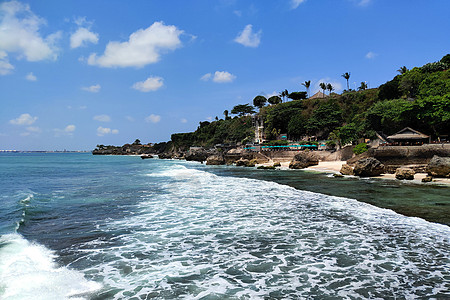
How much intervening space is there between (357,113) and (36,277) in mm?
76186

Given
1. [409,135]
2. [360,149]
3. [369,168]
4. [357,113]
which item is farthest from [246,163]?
[357,113]

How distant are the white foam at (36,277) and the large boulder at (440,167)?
29495 millimetres

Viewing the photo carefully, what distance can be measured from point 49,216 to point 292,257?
12452mm

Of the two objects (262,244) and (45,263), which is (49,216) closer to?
(45,263)

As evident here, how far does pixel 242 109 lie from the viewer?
422ft

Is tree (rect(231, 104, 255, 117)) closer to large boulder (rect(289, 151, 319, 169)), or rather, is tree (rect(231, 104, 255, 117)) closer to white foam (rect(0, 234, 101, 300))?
large boulder (rect(289, 151, 319, 169))

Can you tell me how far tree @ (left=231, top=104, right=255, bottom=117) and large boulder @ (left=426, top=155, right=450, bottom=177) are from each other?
4052 inches

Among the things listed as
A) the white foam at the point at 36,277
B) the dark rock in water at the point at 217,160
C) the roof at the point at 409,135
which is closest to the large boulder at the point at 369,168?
the roof at the point at 409,135

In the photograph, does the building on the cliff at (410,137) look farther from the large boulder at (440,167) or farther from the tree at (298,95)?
the tree at (298,95)

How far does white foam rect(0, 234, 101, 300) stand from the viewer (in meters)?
5.96

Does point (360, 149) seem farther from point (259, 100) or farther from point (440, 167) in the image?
point (259, 100)

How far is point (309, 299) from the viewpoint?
18.3 ft

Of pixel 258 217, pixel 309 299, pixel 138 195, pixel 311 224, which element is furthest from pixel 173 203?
pixel 309 299

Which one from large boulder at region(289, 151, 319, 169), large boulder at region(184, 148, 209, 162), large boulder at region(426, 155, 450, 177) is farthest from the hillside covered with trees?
large boulder at region(184, 148, 209, 162)
